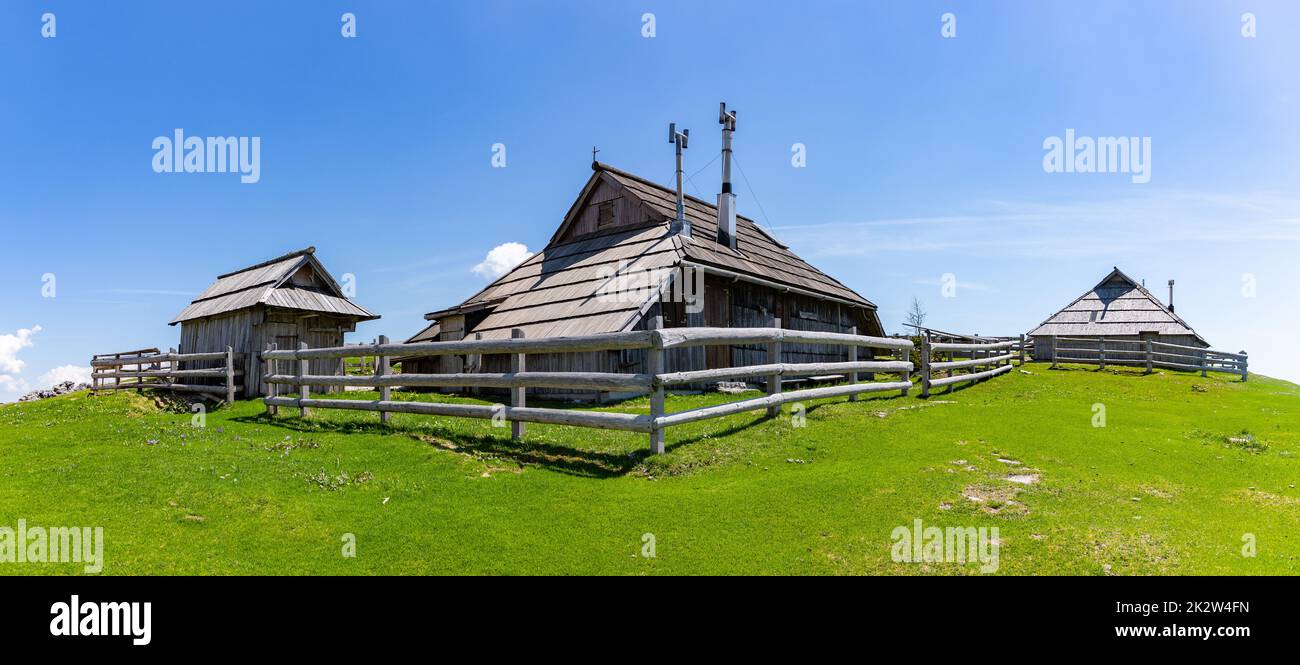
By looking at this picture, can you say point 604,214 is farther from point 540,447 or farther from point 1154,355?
point 1154,355

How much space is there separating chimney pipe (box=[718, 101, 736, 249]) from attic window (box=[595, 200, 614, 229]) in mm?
4438

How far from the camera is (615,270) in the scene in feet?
69.9

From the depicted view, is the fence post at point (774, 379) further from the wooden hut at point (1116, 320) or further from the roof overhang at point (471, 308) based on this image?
the wooden hut at point (1116, 320)

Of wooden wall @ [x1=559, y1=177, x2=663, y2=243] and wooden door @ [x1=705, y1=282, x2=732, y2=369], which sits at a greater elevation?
wooden wall @ [x1=559, y1=177, x2=663, y2=243]

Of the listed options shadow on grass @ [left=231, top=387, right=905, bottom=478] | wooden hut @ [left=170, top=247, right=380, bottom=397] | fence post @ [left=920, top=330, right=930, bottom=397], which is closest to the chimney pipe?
fence post @ [left=920, top=330, right=930, bottom=397]

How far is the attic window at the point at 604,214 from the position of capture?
26.2 m

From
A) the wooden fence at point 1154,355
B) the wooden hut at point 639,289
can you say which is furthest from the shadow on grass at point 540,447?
the wooden fence at point 1154,355

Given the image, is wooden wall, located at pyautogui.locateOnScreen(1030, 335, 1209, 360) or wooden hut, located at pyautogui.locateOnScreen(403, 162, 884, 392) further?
wooden wall, located at pyautogui.locateOnScreen(1030, 335, 1209, 360)

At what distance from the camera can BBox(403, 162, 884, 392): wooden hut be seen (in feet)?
62.6

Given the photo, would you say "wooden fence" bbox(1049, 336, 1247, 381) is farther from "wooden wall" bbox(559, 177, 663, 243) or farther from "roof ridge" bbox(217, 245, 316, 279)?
"roof ridge" bbox(217, 245, 316, 279)

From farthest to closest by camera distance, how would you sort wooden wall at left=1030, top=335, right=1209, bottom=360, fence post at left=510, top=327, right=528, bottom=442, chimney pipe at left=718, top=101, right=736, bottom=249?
wooden wall at left=1030, top=335, right=1209, bottom=360 < chimney pipe at left=718, top=101, right=736, bottom=249 < fence post at left=510, top=327, right=528, bottom=442

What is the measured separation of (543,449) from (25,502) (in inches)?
232

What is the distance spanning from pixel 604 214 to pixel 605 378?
715 inches

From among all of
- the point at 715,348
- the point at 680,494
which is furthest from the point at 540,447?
the point at 715,348
